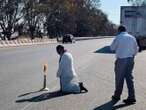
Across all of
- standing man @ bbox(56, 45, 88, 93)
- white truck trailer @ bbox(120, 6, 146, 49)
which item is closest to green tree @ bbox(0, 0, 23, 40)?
white truck trailer @ bbox(120, 6, 146, 49)

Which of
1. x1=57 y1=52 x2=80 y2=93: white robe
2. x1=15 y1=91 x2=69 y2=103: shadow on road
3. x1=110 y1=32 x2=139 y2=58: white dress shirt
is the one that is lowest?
x1=15 y1=91 x2=69 y2=103: shadow on road

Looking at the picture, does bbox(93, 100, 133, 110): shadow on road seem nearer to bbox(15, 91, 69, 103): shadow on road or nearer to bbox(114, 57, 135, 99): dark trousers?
bbox(114, 57, 135, 99): dark trousers

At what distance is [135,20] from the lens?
1738 inches

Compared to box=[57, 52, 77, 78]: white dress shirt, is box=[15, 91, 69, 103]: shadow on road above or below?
below

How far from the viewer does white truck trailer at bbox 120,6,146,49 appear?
143 feet

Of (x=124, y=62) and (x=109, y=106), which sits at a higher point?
(x=124, y=62)

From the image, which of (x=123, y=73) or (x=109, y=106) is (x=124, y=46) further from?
(x=109, y=106)

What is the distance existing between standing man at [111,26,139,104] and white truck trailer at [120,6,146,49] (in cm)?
3143

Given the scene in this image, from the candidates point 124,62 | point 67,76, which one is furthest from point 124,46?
point 67,76

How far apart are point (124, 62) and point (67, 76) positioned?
2279 mm

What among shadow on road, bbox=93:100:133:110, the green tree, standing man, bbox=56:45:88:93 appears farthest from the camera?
the green tree

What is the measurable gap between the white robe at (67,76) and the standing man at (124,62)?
5.92 ft

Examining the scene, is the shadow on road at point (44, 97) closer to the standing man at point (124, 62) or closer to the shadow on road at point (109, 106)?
the shadow on road at point (109, 106)

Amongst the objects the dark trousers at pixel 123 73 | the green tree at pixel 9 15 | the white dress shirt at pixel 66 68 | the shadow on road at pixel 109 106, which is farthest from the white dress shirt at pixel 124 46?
the green tree at pixel 9 15
